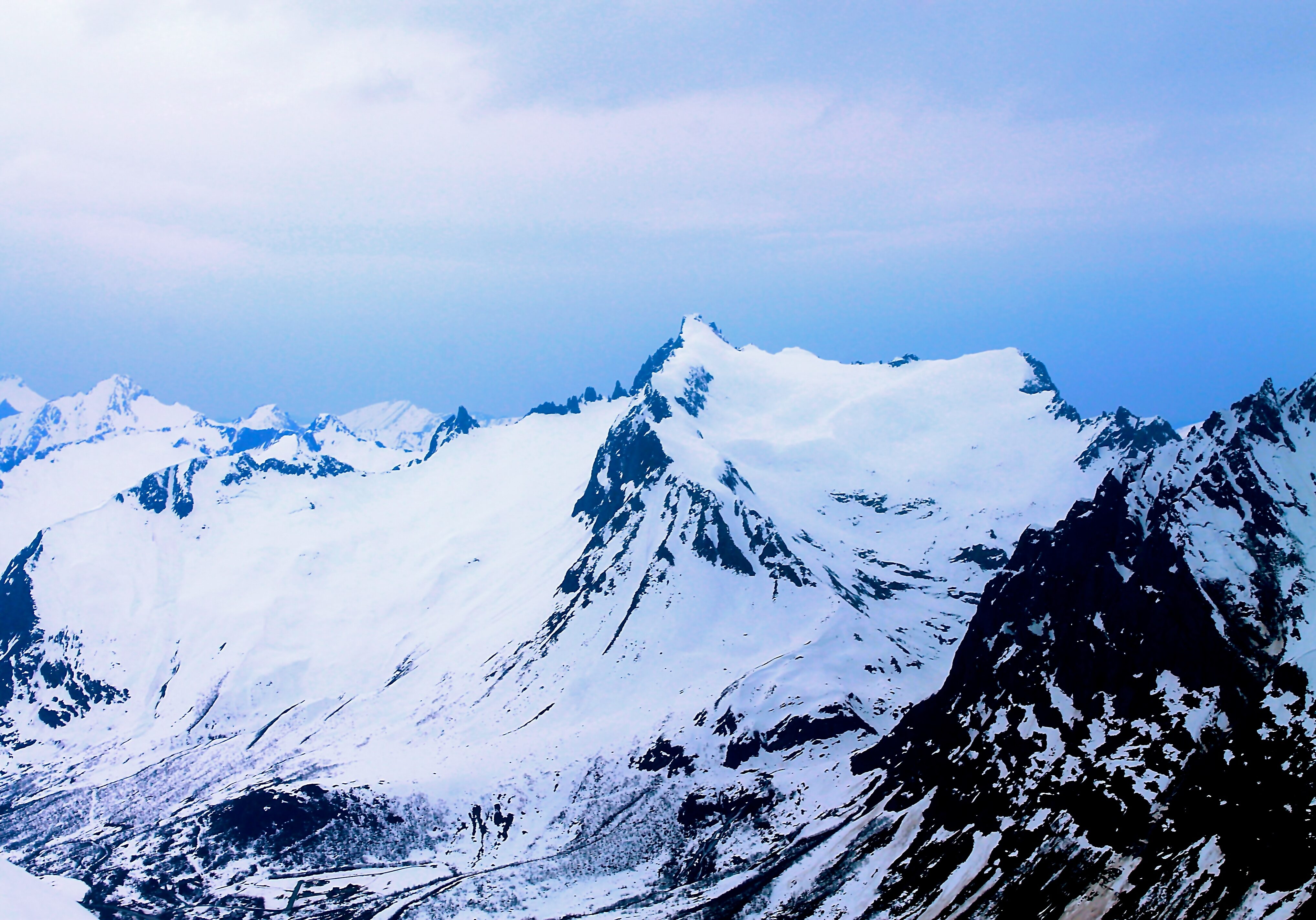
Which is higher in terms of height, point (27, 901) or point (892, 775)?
point (27, 901)

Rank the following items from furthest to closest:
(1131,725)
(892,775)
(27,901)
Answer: (892,775) → (1131,725) → (27,901)

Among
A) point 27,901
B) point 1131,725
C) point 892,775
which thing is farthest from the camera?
point 892,775

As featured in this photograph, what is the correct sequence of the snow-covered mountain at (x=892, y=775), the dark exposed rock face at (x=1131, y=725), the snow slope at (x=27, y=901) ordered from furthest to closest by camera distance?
the snow-covered mountain at (x=892, y=775)
the dark exposed rock face at (x=1131, y=725)
the snow slope at (x=27, y=901)

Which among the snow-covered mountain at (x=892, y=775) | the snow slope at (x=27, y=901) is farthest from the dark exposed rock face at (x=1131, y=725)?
the snow slope at (x=27, y=901)

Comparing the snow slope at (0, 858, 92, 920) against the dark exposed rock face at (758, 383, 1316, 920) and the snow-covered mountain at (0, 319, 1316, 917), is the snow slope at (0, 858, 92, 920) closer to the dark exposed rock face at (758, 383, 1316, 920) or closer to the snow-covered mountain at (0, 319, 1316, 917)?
the snow-covered mountain at (0, 319, 1316, 917)

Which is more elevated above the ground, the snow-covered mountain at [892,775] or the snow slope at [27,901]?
the snow slope at [27,901]

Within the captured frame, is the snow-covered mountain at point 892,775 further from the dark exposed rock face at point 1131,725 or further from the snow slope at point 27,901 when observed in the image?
the snow slope at point 27,901

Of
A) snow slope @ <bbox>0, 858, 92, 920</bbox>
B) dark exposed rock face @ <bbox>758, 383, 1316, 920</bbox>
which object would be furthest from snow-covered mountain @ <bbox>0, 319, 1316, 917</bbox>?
snow slope @ <bbox>0, 858, 92, 920</bbox>

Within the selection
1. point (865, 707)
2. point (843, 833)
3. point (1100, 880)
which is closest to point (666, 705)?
point (865, 707)

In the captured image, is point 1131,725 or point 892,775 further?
point 892,775

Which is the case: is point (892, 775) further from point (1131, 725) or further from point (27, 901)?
point (27, 901)

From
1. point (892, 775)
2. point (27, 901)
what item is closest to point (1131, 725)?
point (892, 775)

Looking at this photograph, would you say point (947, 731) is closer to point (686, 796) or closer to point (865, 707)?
point (865, 707)
